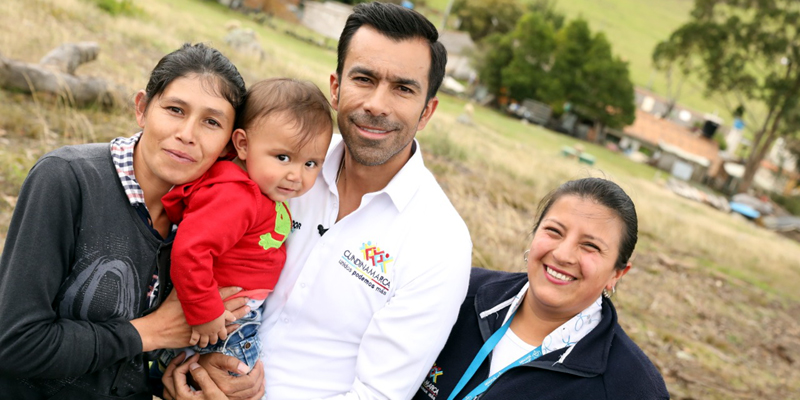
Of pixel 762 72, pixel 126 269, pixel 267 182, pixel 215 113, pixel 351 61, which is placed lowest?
pixel 126 269

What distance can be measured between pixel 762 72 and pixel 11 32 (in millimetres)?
39514

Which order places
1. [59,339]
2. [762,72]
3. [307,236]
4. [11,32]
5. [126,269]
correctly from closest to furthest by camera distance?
[59,339] < [126,269] < [307,236] < [11,32] < [762,72]

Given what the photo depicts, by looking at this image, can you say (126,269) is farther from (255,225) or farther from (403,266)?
(403,266)

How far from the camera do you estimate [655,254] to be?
40.1 feet

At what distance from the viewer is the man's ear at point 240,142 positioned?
2.54m

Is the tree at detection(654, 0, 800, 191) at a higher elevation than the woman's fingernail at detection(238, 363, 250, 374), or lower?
higher

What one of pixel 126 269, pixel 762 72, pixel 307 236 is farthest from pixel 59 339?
pixel 762 72

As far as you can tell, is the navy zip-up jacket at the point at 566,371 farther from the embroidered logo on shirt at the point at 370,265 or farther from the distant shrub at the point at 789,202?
the distant shrub at the point at 789,202

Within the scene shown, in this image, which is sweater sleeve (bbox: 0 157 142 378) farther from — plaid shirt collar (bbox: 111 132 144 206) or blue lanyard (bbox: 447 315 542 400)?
blue lanyard (bbox: 447 315 542 400)

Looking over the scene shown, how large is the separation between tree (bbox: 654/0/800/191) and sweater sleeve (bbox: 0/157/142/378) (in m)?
39.6

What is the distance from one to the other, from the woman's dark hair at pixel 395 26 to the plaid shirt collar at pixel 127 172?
1.16m

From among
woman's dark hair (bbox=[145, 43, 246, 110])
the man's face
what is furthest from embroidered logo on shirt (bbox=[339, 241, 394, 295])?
woman's dark hair (bbox=[145, 43, 246, 110])

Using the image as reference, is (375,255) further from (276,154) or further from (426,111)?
(426,111)

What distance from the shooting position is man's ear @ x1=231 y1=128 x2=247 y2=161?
8.35ft
